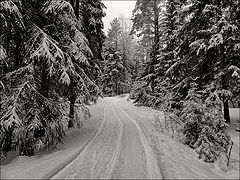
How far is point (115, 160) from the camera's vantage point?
22.5 ft

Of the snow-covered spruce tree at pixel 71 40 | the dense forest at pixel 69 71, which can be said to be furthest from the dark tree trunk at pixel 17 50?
the snow-covered spruce tree at pixel 71 40

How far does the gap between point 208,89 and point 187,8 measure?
5342 mm

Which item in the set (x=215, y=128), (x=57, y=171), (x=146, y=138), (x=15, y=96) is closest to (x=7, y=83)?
(x=15, y=96)

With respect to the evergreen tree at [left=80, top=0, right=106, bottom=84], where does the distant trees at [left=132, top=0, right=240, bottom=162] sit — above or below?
below

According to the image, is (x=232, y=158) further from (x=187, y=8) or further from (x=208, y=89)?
(x=187, y=8)

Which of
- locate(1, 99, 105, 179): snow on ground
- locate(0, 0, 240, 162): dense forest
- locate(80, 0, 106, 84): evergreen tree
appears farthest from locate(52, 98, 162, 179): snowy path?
locate(80, 0, 106, 84): evergreen tree

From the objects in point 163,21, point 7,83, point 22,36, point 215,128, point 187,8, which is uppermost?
point 163,21

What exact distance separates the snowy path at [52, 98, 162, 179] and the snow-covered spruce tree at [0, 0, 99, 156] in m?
1.93

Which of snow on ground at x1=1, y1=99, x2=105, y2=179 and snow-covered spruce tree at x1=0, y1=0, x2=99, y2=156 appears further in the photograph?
snow-covered spruce tree at x1=0, y1=0, x2=99, y2=156

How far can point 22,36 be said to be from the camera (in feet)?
26.9

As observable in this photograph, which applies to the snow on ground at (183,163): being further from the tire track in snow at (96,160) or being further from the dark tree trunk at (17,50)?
the dark tree trunk at (17,50)

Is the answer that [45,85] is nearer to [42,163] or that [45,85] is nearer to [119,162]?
[42,163]

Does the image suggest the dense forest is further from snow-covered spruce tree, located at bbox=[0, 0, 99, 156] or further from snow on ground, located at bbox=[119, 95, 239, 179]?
snow on ground, located at bbox=[119, 95, 239, 179]

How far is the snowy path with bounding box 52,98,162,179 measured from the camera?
5719 mm
